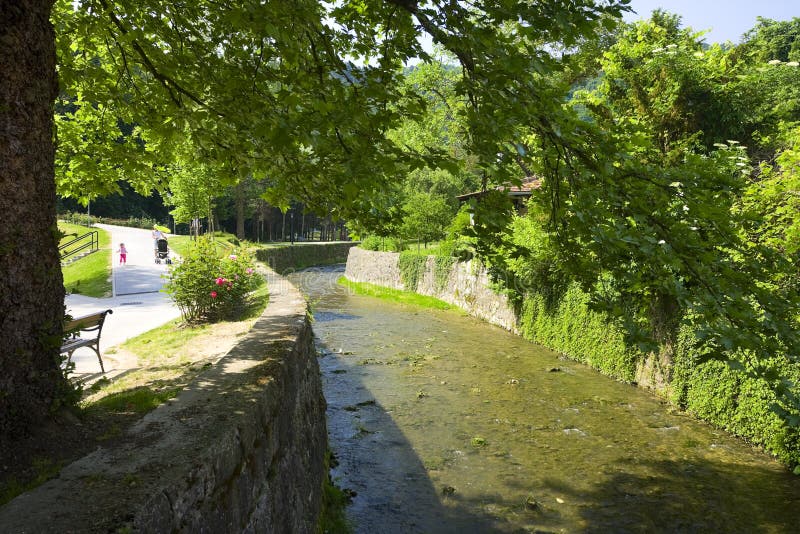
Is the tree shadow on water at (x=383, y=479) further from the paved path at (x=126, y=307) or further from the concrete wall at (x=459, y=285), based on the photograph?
the concrete wall at (x=459, y=285)

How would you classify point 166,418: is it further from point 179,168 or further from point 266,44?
point 179,168

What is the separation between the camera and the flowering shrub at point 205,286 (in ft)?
38.3

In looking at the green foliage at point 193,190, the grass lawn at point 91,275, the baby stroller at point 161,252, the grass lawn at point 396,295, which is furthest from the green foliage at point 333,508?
the green foliage at point 193,190

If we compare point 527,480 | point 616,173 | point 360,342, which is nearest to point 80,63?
point 616,173

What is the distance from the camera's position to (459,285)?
25.6 metres

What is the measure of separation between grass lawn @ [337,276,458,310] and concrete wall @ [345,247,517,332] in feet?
1.29

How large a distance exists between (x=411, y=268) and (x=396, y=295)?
225cm

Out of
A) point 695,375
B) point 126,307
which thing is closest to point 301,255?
point 126,307

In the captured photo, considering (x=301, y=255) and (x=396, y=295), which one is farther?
(x=301, y=255)

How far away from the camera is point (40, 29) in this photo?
4.12m

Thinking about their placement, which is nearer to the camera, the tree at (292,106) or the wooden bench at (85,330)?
the tree at (292,106)

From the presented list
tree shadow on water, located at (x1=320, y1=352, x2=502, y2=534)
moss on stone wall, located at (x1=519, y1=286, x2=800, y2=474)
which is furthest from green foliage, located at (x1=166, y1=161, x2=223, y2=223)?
tree shadow on water, located at (x1=320, y1=352, x2=502, y2=534)

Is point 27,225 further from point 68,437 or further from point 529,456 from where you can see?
point 529,456

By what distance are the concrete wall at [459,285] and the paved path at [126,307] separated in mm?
12558
